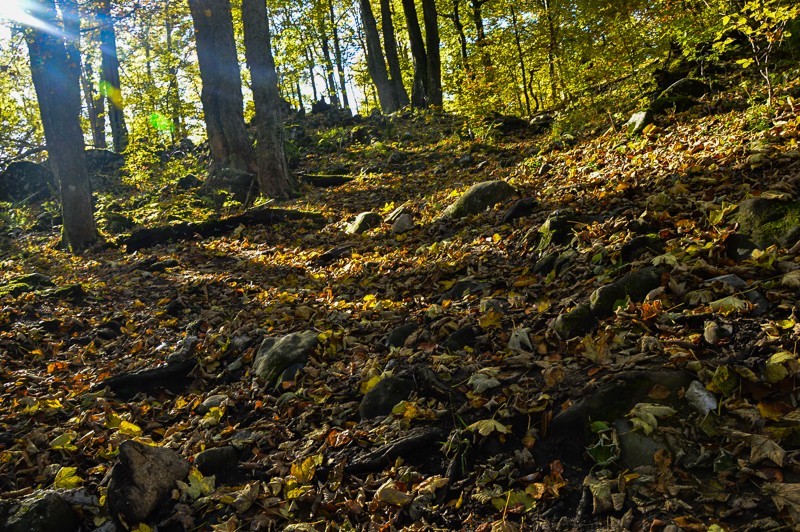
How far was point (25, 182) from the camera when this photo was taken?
16906 millimetres

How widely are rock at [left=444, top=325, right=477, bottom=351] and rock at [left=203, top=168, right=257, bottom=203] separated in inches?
331

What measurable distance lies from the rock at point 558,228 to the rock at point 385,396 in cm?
242

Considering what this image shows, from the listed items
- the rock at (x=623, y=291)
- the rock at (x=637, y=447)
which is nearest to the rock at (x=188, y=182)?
the rock at (x=623, y=291)

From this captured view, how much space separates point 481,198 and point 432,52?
1121cm

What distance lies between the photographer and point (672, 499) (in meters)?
2.24

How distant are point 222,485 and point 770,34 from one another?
654 cm

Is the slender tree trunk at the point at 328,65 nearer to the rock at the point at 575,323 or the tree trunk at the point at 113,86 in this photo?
the tree trunk at the point at 113,86

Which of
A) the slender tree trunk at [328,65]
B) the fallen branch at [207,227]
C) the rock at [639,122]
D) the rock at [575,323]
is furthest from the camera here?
the slender tree trunk at [328,65]

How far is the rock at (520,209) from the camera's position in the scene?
6.46 meters

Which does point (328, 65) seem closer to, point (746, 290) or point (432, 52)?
point (432, 52)

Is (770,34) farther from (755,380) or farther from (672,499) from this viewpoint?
(672,499)

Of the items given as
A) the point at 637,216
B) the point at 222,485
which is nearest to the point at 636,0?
the point at 637,216

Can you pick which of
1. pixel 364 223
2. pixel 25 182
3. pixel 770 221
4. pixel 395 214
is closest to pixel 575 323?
pixel 770 221

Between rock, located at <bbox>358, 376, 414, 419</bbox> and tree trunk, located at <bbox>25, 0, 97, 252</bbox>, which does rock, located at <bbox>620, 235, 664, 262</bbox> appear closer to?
rock, located at <bbox>358, 376, 414, 419</bbox>
